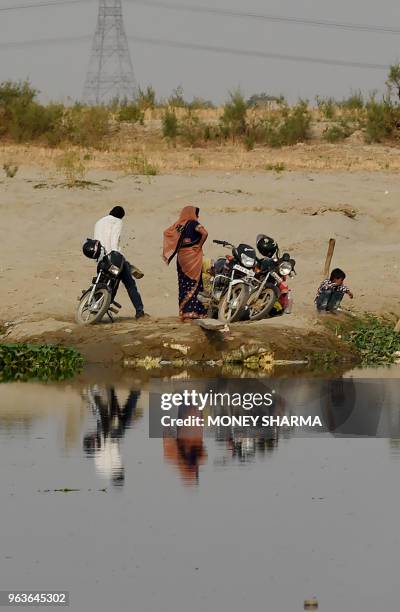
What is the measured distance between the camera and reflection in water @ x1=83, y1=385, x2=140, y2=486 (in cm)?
1340

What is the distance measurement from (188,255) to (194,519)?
11.0 m

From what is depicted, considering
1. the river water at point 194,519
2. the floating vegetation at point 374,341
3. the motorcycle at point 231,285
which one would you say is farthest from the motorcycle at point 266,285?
the river water at point 194,519

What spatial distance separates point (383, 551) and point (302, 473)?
2677 millimetres

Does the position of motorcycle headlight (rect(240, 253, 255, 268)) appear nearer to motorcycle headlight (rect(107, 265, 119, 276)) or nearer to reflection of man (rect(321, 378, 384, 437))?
motorcycle headlight (rect(107, 265, 119, 276))

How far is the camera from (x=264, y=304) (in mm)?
22328

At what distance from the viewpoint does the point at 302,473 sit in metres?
13.2

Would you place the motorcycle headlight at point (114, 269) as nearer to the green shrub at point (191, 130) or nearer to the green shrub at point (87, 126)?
the green shrub at point (87, 126)

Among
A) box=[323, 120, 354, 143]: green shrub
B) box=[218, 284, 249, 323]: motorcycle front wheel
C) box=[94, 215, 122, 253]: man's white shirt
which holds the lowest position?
box=[218, 284, 249, 323]: motorcycle front wheel

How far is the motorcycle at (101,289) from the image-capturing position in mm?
22016

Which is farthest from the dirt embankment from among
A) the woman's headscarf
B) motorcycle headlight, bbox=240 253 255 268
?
the woman's headscarf

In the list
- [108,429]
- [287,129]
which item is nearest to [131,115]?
[287,129]

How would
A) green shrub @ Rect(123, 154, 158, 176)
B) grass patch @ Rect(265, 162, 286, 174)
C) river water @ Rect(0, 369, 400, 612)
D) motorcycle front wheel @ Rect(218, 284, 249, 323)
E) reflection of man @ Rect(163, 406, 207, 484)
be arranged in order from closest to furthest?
river water @ Rect(0, 369, 400, 612) < reflection of man @ Rect(163, 406, 207, 484) < motorcycle front wheel @ Rect(218, 284, 249, 323) < green shrub @ Rect(123, 154, 158, 176) < grass patch @ Rect(265, 162, 286, 174)

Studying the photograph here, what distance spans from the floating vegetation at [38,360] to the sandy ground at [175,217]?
134 cm

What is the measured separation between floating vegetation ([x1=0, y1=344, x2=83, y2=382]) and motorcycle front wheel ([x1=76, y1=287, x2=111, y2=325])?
1042mm
